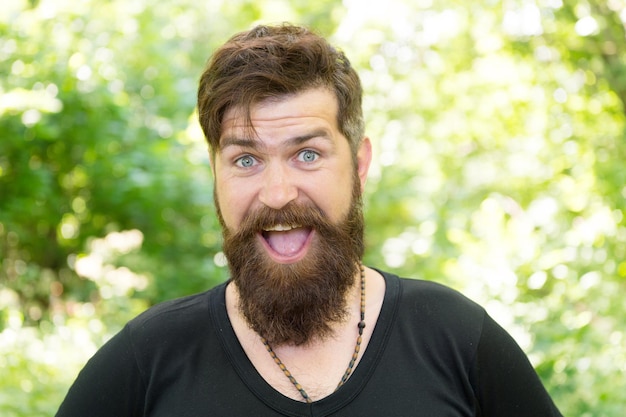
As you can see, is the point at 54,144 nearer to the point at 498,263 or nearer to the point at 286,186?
the point at 498,263

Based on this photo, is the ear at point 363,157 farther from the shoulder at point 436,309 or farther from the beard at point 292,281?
the shoulder at point 436,309

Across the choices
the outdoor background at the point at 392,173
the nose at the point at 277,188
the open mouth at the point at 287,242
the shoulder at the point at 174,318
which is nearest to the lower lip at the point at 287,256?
the open mouth at the point at 287,242

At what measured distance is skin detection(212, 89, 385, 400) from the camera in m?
1.95

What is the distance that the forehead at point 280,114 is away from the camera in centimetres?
195

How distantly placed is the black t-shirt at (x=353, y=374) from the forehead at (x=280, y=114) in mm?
468

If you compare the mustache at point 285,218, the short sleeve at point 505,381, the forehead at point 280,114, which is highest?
the forehead at point 280,114

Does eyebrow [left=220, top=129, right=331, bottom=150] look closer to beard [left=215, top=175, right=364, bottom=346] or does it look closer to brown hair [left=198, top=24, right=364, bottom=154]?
brown hair [left=198, top=24, right=364, bottom=154]

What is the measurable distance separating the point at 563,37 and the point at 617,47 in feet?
1.25

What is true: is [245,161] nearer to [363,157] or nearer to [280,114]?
[280,114]

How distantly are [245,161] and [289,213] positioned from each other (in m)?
0.18

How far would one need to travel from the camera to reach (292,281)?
2.02 m

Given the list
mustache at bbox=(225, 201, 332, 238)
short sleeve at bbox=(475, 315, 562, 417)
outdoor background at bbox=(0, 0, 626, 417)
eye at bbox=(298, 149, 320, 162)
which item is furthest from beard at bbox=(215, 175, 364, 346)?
outdoor background at bbox=(0, 0, 626, 417)

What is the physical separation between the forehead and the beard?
0.21 m

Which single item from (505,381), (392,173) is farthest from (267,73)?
(392,173)
